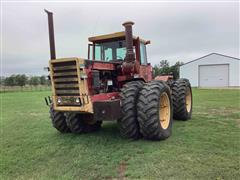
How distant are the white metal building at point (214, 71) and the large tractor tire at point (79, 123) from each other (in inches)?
1274

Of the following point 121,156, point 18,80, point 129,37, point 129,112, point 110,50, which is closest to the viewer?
point 121,156

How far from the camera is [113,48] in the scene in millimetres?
6352

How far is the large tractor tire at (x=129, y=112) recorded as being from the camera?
4879 mm

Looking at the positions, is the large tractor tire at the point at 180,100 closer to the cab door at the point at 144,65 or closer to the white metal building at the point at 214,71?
the cab door at the point at 144,65

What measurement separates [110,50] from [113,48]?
Result: 104 mm

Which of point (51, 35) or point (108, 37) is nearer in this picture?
point (51, 35)

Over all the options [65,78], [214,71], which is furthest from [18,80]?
[65,78]

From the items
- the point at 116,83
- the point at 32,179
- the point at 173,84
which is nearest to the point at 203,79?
the point at 173,84

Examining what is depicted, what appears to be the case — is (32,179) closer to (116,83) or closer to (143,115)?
(143,115)

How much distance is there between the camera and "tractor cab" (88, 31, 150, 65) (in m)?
6.21

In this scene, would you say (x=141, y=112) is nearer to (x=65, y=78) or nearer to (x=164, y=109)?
(x=164, y=109)

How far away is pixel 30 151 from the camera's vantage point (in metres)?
5.13

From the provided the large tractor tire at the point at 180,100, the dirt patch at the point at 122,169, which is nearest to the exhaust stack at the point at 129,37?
the dirt patch at the point at 122,169

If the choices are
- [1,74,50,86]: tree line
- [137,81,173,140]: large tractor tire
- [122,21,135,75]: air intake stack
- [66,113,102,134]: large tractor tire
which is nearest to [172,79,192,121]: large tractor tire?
[137,81,173,140]: large tractor tire
